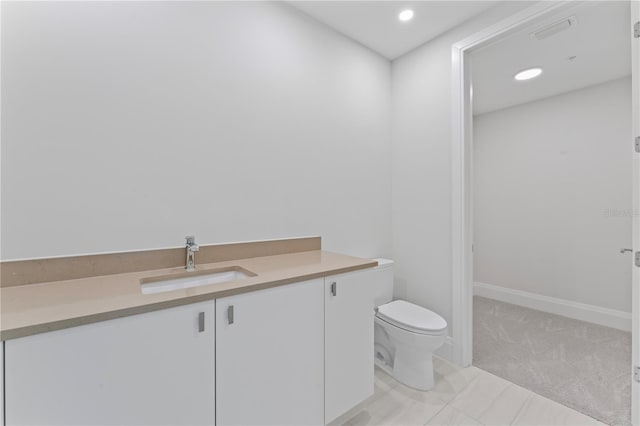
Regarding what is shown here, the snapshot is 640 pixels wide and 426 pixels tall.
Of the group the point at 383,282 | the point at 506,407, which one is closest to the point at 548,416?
the point at 506,407

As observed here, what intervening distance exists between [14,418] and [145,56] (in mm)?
1495

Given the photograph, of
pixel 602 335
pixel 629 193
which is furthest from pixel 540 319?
pixel 629 193

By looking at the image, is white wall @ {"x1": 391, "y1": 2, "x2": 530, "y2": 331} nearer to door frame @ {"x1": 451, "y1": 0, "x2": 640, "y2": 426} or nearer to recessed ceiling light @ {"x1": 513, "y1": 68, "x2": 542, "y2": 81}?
door frame @ {"x1": 451, "y1": 0, "x2": 640, "y2": 426}

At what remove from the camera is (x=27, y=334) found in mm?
733

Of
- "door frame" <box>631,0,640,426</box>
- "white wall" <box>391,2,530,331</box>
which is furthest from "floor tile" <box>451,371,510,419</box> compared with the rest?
"door frame" <box>631,0,640,426</box>

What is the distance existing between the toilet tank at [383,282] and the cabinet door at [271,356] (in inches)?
35.5

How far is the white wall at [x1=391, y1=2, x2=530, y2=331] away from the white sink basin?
157 centimetres

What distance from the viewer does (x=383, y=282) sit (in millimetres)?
2148

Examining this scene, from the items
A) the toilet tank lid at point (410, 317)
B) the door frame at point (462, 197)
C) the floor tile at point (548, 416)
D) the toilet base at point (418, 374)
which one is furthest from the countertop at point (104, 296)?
the floor tile at point (548, 416)

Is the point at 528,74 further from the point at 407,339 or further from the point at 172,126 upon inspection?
the point at 172,126

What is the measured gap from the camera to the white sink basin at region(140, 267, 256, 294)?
4.09 ft

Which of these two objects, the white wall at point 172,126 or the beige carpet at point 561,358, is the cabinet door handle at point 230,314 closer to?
the white wall at point 172,126

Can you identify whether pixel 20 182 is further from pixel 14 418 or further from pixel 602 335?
pixel 602 335

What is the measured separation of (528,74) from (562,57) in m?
0.29
